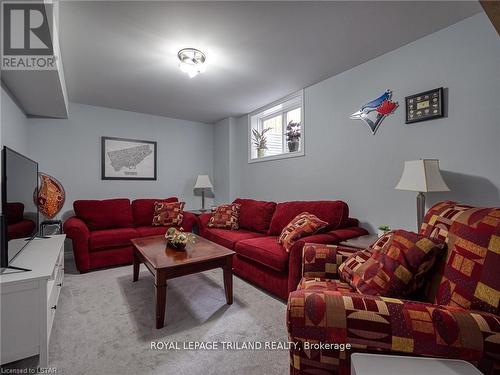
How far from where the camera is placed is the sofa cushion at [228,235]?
112 inches

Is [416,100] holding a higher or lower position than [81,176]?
higher

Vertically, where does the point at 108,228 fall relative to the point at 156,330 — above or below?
above

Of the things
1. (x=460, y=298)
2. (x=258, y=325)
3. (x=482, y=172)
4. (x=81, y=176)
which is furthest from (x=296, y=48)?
(x=81, y=176)

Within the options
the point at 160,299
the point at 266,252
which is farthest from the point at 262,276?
the point at 160,299

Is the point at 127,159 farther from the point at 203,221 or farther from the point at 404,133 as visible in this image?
the point at 404,133

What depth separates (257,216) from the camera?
322 centimetres

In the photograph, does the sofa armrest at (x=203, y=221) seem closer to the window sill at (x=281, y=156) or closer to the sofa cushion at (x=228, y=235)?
the sofa cushion at (x=228, y=235)

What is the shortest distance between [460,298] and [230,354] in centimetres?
129

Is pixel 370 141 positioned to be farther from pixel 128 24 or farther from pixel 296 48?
pixel 128 24

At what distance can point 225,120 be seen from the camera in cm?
453

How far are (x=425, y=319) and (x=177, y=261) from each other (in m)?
1.61

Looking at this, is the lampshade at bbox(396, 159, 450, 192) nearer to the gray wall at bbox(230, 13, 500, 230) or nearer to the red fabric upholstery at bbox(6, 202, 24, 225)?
the gray wall at bbox(230, 13, 500, 230)

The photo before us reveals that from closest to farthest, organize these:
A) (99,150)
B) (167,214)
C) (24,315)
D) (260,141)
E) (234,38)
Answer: (24,315), (234,38), (167,214), (99,150), (260,141)

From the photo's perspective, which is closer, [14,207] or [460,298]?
[460,298]
